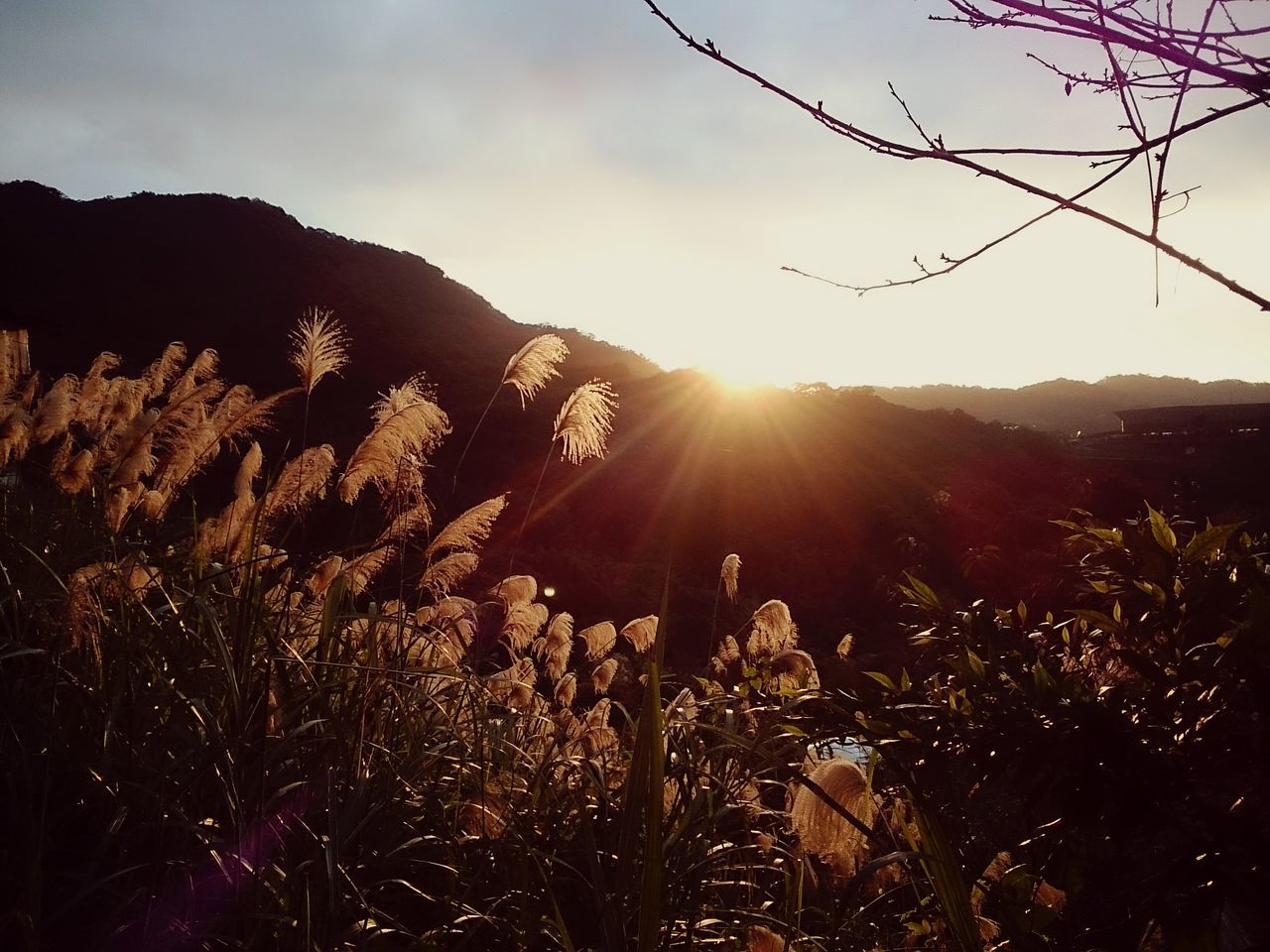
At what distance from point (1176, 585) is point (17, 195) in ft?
135

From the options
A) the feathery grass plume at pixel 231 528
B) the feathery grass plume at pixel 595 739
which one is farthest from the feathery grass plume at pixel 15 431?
the feathery grass plume at pixel 595 739

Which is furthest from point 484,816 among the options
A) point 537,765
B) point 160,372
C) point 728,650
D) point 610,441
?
point 610,441

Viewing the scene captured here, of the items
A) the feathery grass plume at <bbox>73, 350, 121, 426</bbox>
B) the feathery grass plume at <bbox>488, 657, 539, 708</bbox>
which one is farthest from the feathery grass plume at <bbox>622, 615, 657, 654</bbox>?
the feathery grass plume at <bbox>73, 350, 121, 426</bbox>

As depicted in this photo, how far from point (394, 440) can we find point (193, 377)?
2114 mm

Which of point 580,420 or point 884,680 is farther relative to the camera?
point 580,420

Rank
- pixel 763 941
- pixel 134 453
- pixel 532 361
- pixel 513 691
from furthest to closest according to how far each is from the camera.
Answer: pixel 513 691 → pixel 532 361 → pixel 134 453 → pixel 763 941

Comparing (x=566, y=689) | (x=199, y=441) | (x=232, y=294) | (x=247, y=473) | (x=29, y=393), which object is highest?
(x=232, y=294)

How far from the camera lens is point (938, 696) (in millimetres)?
2219

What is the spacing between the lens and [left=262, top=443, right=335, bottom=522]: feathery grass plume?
325 centimetres

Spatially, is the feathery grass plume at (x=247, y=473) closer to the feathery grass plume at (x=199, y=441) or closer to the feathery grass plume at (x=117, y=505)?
the feathery grass plume at (x=199, y=441)

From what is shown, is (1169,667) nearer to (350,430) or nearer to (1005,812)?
(1005,812)

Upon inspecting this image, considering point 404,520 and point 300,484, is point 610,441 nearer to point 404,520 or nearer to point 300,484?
point 404,520

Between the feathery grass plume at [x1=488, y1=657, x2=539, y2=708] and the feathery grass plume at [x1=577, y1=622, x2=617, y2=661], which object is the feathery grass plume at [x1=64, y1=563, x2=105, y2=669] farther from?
the feathery grass plume at [x1=577, y1=622, x2=617, y2=661]

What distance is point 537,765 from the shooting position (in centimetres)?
342
